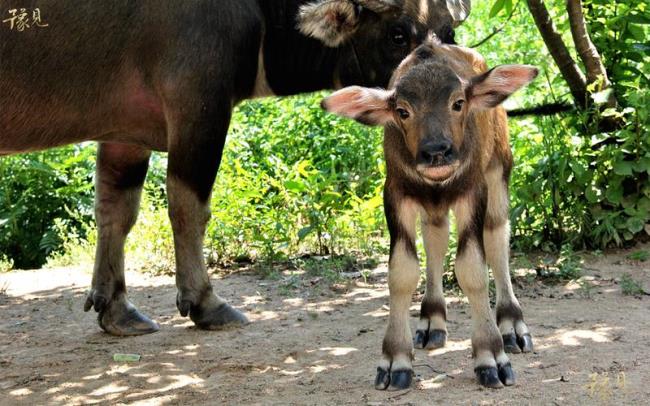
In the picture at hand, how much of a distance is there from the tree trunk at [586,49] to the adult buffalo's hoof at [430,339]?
2973mm

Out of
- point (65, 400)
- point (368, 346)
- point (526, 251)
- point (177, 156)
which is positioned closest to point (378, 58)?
point (177, 156)

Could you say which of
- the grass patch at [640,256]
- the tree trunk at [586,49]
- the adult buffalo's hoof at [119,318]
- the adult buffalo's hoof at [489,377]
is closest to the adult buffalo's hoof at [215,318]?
the adult buffalo's hoof at [119,318]

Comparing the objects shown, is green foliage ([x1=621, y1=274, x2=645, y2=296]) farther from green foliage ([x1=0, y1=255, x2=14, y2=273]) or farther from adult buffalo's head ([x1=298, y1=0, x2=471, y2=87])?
green foliage ([x1=0, y1=255, x2=14, y2=273])

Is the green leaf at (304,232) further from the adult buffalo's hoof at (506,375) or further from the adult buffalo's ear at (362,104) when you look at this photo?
the adult buffalo's hoof at (506,375)

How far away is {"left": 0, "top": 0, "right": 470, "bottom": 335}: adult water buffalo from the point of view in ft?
20.5

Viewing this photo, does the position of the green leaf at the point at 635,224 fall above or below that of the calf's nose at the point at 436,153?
below

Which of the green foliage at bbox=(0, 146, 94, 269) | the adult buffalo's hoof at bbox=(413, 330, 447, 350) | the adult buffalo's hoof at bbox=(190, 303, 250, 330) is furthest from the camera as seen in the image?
the green foliage at bbox=(0, 146, 94, 269)

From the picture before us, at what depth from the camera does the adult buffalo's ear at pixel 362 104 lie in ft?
16.6

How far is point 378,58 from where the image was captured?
21.3 feet

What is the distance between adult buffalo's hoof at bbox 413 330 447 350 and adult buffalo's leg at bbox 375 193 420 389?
67 cm

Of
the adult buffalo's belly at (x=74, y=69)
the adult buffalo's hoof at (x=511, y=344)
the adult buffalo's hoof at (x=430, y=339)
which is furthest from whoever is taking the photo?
the adult buffalo's belly at (x=74, y=69)

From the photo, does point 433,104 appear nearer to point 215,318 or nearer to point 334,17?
point 334,17

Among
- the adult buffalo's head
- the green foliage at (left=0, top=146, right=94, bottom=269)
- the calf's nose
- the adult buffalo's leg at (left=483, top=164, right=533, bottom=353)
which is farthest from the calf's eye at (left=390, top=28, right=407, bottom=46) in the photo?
the green foliage at (left=0, top=146, right=94, bottom=269)

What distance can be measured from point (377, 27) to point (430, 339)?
202 cm
